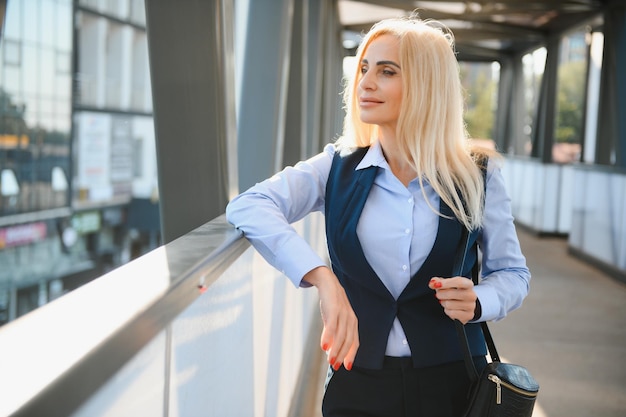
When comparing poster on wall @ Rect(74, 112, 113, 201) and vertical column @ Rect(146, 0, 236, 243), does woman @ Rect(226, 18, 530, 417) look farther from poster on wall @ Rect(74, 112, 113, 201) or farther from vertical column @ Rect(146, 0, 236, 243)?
poster on wall @ Rect(74, 112, 113, 201)

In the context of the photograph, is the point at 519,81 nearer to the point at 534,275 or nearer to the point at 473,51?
the point at 473,51

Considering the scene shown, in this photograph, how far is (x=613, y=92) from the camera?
1044 cm

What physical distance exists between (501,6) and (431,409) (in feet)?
41.4

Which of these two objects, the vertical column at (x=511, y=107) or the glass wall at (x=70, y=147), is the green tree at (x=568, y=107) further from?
the glass wall at (x=70, y=147)

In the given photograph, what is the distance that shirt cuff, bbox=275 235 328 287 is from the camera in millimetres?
1785

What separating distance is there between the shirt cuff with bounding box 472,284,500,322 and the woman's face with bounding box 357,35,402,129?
19.2 inches

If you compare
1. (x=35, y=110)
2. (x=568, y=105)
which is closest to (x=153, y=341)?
(x=568, y=105)

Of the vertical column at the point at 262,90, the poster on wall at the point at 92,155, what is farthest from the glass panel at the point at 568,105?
the poster on wall at the point at 92,155

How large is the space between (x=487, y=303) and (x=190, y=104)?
4.36 ft

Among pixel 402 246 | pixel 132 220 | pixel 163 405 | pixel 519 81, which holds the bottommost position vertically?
pixel 132 220

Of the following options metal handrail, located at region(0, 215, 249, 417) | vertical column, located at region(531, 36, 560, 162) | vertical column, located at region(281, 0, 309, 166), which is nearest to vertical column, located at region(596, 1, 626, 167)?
vertical column, located at region(531, 36, 560, 162)

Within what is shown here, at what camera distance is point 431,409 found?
1.86 m

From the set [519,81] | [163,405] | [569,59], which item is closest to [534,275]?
[569,59]

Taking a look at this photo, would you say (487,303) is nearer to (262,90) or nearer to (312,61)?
(262,90)
